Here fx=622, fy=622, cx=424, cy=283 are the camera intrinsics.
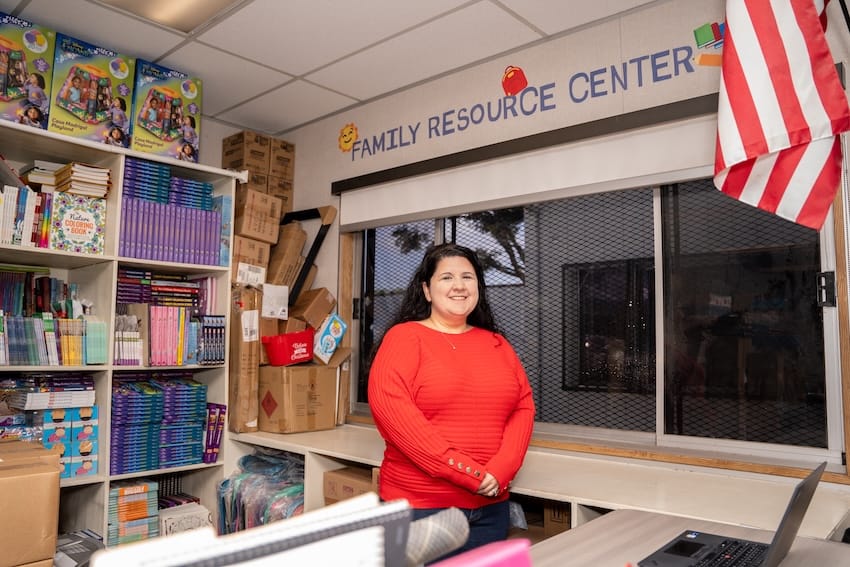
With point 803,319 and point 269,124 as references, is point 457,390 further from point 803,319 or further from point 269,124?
point 269,124

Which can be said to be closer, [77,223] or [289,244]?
[77,223]

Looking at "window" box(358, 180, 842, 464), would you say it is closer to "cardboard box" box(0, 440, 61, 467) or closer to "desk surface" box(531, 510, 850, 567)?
"desk surface" box(531, 510, 850, 567)

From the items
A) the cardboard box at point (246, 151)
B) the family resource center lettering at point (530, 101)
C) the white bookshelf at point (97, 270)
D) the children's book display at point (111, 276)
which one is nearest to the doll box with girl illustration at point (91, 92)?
the children's book display at point (111, 276)

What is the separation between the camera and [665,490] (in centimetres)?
207

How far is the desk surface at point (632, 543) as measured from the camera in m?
1.30

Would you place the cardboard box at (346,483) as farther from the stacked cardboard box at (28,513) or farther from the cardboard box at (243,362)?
the stacked cardboard box at (28,513)

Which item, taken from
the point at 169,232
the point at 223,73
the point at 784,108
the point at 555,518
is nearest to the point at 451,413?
the point at 555,518

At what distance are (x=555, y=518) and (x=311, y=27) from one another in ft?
7.58

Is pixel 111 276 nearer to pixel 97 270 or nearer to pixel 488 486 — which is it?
pixel 97 270

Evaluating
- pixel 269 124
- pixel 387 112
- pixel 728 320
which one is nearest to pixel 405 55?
pixel 387 112

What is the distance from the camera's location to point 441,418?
196 cm

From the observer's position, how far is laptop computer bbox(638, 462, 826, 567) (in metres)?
1.14

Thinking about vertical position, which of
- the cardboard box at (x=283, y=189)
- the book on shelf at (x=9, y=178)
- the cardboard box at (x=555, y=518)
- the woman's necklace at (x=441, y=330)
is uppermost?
the cardboard box at (x=283, y=189)

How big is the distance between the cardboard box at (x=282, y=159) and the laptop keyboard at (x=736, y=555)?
10.8 feet
